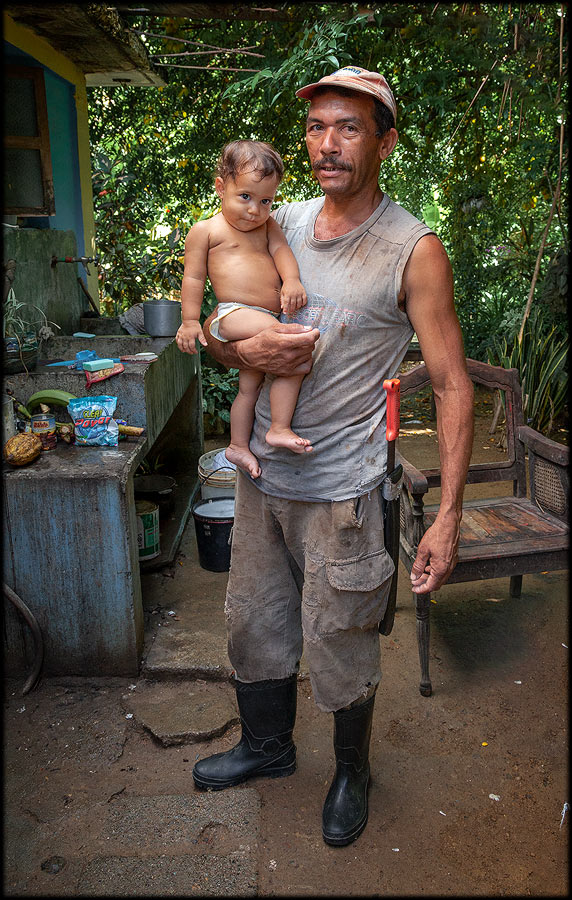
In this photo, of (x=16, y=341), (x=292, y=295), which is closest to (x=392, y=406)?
(x=292, y=295)

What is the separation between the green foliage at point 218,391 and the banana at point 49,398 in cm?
325

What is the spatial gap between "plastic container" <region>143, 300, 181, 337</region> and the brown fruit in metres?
1.64

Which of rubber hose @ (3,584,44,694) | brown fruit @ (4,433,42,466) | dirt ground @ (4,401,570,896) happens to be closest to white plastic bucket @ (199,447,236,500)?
dirt ground @ (4,401,570,896)

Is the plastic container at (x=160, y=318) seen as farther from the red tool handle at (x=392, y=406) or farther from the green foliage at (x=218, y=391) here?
the red tool handle at (x=392, y=406)

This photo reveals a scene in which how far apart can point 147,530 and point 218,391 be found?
302cm

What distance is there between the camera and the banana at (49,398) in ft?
11.6

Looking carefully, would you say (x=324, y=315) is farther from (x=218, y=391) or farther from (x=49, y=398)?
(x=218, y=391)

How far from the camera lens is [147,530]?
13.9 feet

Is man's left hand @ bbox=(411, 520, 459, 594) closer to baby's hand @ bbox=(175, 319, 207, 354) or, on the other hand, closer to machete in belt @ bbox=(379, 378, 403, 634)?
machete in belt @ bbox=(379, 378, 403, 634)

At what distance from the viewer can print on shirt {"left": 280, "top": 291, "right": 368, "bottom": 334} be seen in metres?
2.09

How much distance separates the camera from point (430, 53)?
6.33m

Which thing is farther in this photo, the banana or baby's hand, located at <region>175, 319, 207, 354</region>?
the banana

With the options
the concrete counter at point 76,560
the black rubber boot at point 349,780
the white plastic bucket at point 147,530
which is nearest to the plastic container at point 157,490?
the white plastic bucket at point 147,530

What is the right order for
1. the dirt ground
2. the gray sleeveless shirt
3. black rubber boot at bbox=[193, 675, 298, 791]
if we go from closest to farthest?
the gray sleeveless shirt < the dirt ground < black rubber boot at bbox=[193, 675, 298, 791]
